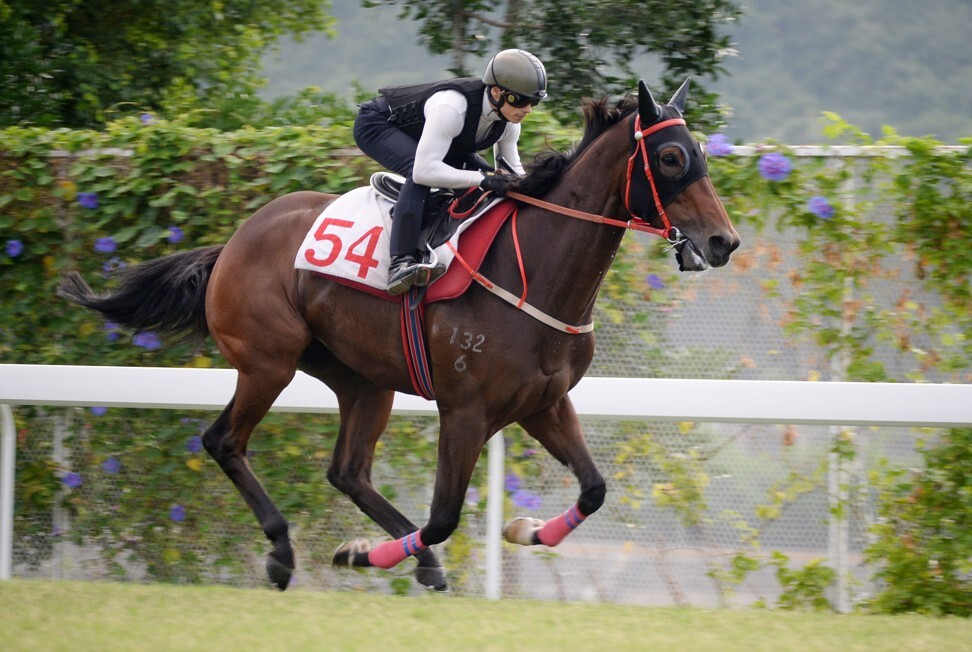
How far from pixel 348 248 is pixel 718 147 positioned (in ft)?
6.33

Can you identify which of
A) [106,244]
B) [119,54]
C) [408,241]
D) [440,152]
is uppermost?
[440,152]

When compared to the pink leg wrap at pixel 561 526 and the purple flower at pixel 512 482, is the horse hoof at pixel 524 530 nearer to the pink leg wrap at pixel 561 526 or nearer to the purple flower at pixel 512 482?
the pink leg wrap at pixel 561 526

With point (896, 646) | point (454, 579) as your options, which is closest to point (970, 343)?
point (896, 646)

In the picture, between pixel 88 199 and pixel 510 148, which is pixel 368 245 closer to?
pixel 510 148

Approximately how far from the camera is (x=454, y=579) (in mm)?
5535

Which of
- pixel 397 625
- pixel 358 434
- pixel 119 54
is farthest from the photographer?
pixel 119 54

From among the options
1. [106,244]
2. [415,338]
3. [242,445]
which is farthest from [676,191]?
[106,244]

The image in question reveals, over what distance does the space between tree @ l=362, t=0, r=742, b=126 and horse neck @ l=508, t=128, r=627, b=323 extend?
11.3ft

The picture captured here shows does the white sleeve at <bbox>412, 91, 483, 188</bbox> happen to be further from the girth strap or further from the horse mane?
the girth strap

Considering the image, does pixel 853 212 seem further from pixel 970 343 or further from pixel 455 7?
pixel 455 7

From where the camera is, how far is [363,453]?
16.7 feet

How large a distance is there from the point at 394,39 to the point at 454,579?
124 feet

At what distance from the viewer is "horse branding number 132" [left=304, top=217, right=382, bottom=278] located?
4582 mm

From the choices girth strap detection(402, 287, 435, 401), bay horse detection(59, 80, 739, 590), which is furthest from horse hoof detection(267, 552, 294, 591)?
girth strap detection(402, 287, 435, 401)
